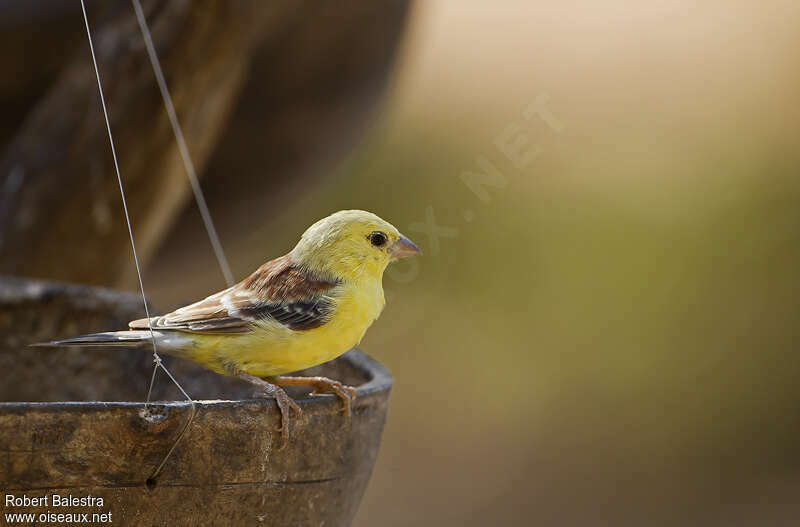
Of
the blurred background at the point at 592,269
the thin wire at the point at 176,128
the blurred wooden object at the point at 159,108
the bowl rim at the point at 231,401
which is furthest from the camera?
the blurred background at the point at 592,269

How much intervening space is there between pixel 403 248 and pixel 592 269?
2.08 meters

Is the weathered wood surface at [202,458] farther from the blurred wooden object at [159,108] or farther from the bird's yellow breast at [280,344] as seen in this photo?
the blurred wooden object at [159,108]

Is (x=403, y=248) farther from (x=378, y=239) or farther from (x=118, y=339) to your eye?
(x=118, y=339)

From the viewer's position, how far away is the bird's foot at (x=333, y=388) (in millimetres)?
944

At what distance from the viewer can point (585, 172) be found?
118 inches

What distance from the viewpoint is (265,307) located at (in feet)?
3.53

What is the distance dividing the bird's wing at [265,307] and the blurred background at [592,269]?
1.47 m

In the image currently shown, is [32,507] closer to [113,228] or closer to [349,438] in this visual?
[349,438]

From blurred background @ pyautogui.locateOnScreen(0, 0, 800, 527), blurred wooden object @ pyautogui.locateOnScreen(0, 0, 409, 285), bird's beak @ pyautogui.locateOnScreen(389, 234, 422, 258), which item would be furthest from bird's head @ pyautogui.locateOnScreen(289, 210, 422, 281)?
blurred background @ pyautogui.locateOnScreen(0, 0, 800, 527)

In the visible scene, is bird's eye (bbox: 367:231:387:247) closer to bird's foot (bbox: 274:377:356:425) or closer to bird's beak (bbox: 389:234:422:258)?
bird's beak (bbox: 389:234:422:258)

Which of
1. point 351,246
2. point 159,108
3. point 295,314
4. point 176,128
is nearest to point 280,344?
point 295,314

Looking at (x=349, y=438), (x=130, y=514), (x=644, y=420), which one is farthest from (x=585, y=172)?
(x=130, y=514)

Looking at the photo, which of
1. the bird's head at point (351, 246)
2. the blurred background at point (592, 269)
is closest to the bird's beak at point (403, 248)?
the bird's head at point (351, 246)

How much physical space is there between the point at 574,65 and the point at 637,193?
46 centimetres
